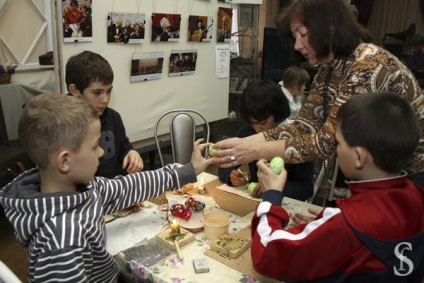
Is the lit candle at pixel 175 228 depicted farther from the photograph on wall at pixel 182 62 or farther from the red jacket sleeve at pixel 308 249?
the photograph on wall at pixel 182 62

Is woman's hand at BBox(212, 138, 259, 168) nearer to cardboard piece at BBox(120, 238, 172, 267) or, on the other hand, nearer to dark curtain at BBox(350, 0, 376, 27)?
cardboard piece at BBox(120, 238, 172, 267)

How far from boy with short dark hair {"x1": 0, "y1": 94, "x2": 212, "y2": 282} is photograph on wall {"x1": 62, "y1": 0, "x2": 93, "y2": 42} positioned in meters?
2.00

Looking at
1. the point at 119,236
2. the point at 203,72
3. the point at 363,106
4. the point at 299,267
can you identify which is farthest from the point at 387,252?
the point at 203,72

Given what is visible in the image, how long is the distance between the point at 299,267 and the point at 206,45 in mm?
3727

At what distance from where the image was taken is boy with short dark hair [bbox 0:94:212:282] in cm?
110

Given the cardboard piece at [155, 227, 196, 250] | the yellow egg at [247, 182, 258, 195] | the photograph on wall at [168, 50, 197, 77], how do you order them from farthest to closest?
the photograph on wall at [168, 50, 197, 77], the yellow egg at [247, 182, 258, 195], the cardboard piece at [155, 227, 196, 250]

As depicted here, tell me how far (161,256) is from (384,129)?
0.92 meters

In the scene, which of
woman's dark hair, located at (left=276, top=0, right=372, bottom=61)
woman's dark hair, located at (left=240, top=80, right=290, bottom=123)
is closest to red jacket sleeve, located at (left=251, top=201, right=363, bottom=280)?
woman's dark hair, located at (left=276, top=0, right=372, bottom=61)

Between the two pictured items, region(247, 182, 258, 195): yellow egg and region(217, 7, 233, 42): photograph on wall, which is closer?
region(247, 182, 258, 195): yellow egg

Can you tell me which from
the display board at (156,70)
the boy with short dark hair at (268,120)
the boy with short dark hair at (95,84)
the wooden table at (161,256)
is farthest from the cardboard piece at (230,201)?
the display board at (156,70)

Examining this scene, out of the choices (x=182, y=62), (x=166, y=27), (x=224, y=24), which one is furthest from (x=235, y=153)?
(x=224, y=24)

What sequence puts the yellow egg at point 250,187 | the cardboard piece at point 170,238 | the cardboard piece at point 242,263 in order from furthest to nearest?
the yellow egg at point 250,187 → the cardboard piece at point 170,238 → the cardboard piece at point 242,263

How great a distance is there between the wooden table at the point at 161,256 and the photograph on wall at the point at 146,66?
2.15 metres

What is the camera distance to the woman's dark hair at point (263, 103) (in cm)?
227
